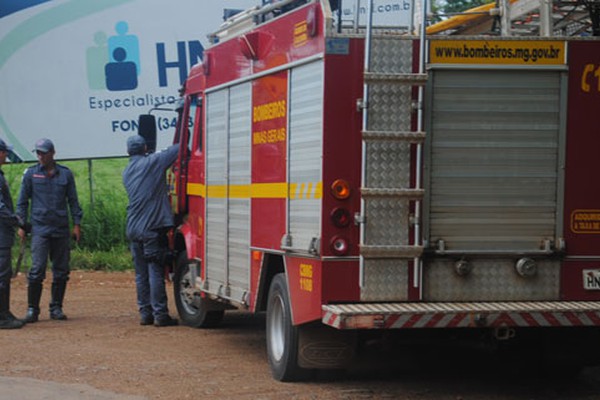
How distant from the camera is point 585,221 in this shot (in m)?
8.76

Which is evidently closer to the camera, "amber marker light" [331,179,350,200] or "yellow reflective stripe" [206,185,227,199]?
"amber marker light" [331,179,350,200]

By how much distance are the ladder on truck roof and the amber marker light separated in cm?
12

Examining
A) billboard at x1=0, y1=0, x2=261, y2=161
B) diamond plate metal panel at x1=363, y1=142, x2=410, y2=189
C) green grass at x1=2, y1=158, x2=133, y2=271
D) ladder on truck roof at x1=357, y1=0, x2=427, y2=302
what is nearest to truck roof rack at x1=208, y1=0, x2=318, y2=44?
ladder on truck roof at x1=357, y1=0, x2=427, y2=302

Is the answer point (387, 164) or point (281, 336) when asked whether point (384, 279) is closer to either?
point (387, 164)

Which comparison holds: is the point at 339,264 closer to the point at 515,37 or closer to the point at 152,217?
the point at 515,37

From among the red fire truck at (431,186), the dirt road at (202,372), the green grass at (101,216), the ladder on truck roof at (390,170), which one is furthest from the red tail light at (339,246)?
the green grass at (101,216)

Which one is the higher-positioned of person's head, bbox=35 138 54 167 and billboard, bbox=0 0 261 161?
billboard, bbox=0 0 261 161

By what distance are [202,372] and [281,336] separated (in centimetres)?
91

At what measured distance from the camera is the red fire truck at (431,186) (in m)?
8.38

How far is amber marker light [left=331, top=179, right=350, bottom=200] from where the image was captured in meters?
8.41

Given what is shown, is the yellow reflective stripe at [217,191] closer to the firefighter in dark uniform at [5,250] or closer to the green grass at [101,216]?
the firefighter in dark uniform at [5,250]

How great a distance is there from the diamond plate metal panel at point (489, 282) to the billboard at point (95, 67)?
45.5 feet

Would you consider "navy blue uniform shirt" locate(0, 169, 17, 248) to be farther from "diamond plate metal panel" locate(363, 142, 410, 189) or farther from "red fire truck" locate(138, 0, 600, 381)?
"diamond plate metal panel" locate(363, 142, 410, 189)

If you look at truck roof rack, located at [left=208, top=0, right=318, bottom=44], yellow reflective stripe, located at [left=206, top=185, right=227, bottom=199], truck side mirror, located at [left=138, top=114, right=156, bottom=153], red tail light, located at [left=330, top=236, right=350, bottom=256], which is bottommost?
red tail light, located at [left=330, top=236, right=350, bottom=256]
